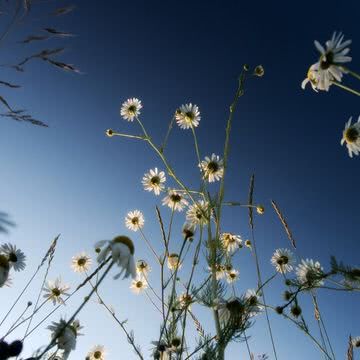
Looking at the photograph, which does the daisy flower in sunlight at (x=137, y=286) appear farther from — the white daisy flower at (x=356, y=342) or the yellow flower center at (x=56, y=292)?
the white daisy flower at (x=356, y=342)

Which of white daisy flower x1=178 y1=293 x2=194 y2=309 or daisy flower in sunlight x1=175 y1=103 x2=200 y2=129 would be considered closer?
white daisy flower x1=178 y1=293 x2=194 y2=309

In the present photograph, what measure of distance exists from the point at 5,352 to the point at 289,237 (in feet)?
6.55

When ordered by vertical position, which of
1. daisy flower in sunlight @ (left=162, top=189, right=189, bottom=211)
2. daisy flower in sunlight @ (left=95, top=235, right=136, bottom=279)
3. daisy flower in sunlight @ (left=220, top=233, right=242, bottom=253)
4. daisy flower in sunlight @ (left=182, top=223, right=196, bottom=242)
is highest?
daisy flower in sunlight @ (left=162, top=189, right=189, bottom=211)

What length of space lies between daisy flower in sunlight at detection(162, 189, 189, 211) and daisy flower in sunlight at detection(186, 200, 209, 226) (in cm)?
34

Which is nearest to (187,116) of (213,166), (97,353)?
(213,166)

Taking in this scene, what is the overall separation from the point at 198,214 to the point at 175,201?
2.04 ft

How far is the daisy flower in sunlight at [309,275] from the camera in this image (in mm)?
1810

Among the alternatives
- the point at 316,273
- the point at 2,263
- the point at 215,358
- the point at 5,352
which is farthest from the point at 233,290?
the point at 5,352

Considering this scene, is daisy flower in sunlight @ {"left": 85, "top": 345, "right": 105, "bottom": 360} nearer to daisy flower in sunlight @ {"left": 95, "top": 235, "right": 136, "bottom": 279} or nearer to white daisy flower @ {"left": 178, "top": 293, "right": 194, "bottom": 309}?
white daisy flower @ {"left": 178, "top": 293, "right": 194, "bottom": 309}

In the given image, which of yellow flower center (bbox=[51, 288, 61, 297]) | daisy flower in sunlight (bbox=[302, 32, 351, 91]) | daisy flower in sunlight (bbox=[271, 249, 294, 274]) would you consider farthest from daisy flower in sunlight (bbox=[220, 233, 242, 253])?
daisy flower in sunlight (bbox=[302, 32, 351, 91])

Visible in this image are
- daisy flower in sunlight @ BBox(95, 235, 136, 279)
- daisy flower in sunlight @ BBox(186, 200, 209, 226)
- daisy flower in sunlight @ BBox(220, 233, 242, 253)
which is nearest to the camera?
daisy flower in sunlight @ BBox(95, 235, 136, 279)

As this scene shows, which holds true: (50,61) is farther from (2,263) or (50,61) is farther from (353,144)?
(353,144)

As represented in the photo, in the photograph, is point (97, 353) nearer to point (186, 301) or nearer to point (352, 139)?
point (186, 301)

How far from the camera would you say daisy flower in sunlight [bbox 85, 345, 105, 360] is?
12.4 feet
